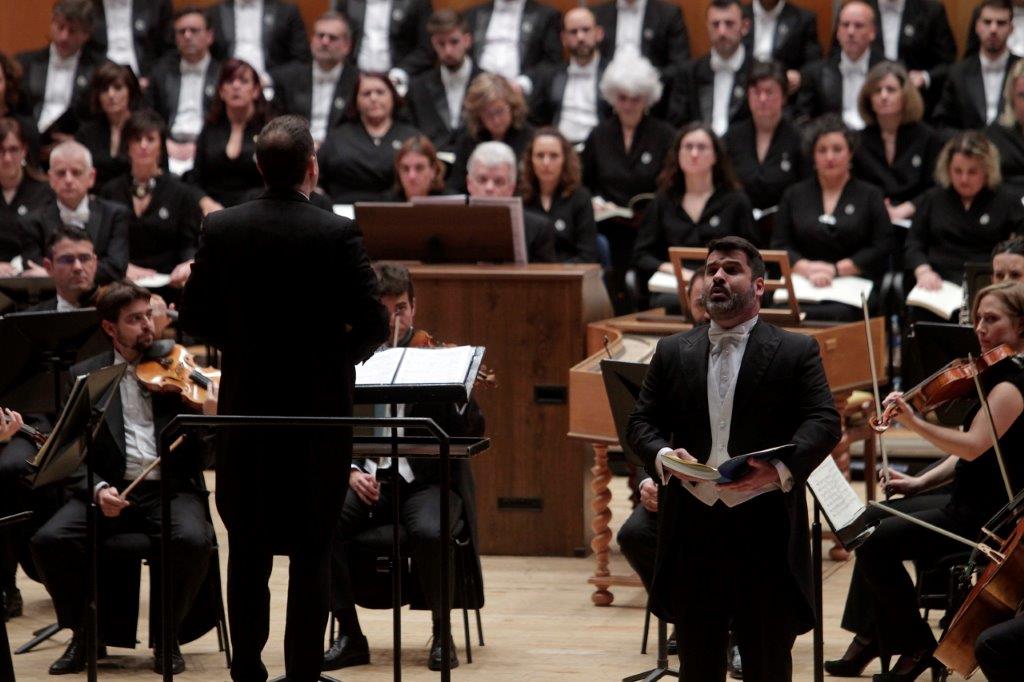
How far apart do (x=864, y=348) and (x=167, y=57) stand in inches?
177

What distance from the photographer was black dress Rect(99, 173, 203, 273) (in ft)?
22.4

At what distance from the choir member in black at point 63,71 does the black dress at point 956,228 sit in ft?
13.7

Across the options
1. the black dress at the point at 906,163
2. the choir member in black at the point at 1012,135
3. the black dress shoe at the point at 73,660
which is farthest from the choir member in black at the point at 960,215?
the black dress shoe at the point at 73,660

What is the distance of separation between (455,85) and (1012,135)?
2.68 meters

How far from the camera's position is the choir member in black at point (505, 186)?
20.0 ft

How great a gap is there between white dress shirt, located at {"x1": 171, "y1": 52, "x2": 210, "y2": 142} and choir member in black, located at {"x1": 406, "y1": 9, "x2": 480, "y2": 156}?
110 centimetres

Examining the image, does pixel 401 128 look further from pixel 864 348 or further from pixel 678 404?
pixel 678 404

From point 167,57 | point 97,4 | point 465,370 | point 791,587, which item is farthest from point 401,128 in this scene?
point 791,587

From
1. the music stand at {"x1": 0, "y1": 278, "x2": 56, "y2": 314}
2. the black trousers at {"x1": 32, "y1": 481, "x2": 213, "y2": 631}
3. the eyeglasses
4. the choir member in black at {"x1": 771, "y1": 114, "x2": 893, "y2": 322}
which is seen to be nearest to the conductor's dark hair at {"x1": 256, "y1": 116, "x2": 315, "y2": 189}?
the black trousers at {"x1": 32, "y1": 481, "x2": 213, "y2": 631}

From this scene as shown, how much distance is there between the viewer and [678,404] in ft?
10.7

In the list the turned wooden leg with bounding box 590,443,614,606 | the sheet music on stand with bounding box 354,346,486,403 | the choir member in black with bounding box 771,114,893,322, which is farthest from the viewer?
the choir member in black with bounding box 771,114,893,322

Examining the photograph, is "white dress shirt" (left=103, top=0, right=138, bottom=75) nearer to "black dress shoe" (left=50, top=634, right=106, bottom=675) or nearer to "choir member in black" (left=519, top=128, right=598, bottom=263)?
"choir member in black" (left=519, top=128, right=598, bottom=263)

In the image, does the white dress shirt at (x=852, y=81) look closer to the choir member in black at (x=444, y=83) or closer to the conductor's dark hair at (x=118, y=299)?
the choir member in black at (x=444, y=83)

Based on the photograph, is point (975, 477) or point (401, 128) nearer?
point (975, 477)
